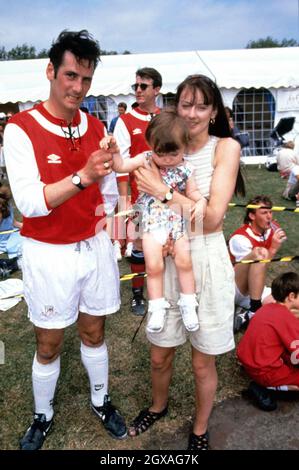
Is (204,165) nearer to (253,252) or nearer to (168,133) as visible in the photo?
(168,133)

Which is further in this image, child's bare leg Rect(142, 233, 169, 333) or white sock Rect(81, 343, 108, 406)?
white sock Rect(81, 343, 108, 406)

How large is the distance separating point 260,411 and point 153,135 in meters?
2.14

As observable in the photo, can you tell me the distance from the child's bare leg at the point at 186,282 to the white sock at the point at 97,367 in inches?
31.1

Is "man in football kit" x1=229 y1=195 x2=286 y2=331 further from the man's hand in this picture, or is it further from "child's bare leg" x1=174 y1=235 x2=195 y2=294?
the man's hand

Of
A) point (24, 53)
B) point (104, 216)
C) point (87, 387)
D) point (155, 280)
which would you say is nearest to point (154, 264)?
point (155, 280)

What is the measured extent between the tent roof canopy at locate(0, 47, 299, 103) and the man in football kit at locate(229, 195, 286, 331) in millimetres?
9319

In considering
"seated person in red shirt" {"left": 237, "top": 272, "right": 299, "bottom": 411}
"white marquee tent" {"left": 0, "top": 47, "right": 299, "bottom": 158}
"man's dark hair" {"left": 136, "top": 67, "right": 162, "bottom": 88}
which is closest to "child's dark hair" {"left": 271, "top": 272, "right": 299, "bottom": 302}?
"seated person in red shirt" {"left": 237, "top": 272, "right": 299, "bottom": 411}

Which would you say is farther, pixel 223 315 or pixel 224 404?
pixel 224 404

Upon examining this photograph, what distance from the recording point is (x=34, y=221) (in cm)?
221

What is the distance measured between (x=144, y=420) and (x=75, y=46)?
2385mm

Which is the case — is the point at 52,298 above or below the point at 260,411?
above

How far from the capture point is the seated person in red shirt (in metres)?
2.90
